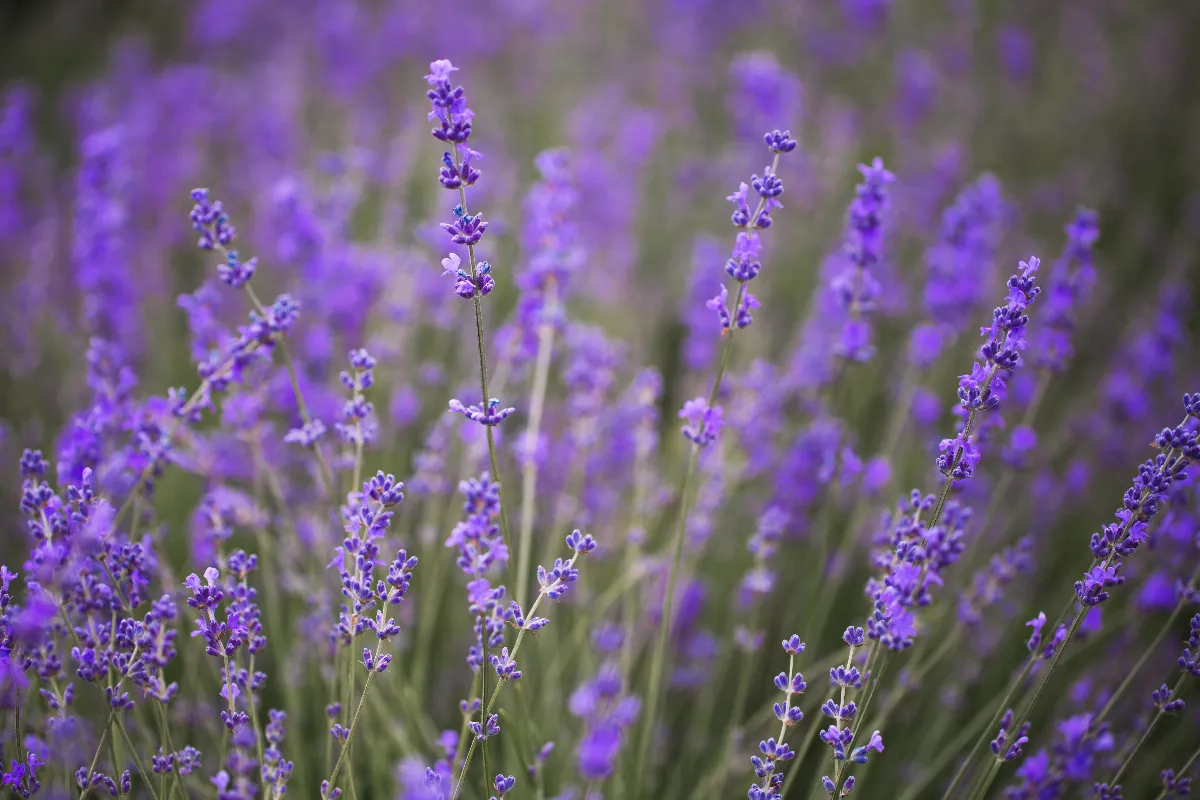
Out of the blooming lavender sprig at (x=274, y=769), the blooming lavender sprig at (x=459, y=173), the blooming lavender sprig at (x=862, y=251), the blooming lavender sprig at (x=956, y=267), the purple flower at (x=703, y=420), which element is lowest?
the blooming lavender sprig at (x=274, y=769)

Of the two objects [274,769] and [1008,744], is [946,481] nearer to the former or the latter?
[1008,744]

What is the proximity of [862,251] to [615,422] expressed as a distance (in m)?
1.13

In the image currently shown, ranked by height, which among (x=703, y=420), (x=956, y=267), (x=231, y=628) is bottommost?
(x=231, y=628)

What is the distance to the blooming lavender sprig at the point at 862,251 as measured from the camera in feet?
6.02

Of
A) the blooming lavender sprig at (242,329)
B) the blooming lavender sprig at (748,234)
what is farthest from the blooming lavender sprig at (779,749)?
the blooming lavender sprig at (242,329)

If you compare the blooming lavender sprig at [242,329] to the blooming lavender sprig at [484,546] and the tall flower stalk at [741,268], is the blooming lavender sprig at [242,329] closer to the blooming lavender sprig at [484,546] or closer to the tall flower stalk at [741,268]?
the blooming lavender sprig at [484,546]

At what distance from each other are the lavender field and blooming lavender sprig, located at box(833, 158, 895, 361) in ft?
0.04

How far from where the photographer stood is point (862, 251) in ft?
6.18

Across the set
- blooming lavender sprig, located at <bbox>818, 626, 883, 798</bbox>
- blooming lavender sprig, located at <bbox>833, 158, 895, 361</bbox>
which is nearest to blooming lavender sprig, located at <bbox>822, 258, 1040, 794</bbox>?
blooming lavender sprig, located at <bbox>818, 626, 883, 798</bbox>

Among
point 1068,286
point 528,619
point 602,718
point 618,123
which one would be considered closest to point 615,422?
point 602,718

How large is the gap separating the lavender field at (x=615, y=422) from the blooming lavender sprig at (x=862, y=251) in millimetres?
12

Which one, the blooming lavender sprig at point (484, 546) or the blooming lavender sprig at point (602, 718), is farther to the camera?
the blooming lavender sprig at point (602, 718)

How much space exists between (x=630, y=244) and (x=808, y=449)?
1.76 metres

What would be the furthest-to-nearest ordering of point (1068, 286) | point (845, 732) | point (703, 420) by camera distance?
point (1068, 286) → point (703, 420) → point (845, 732)
